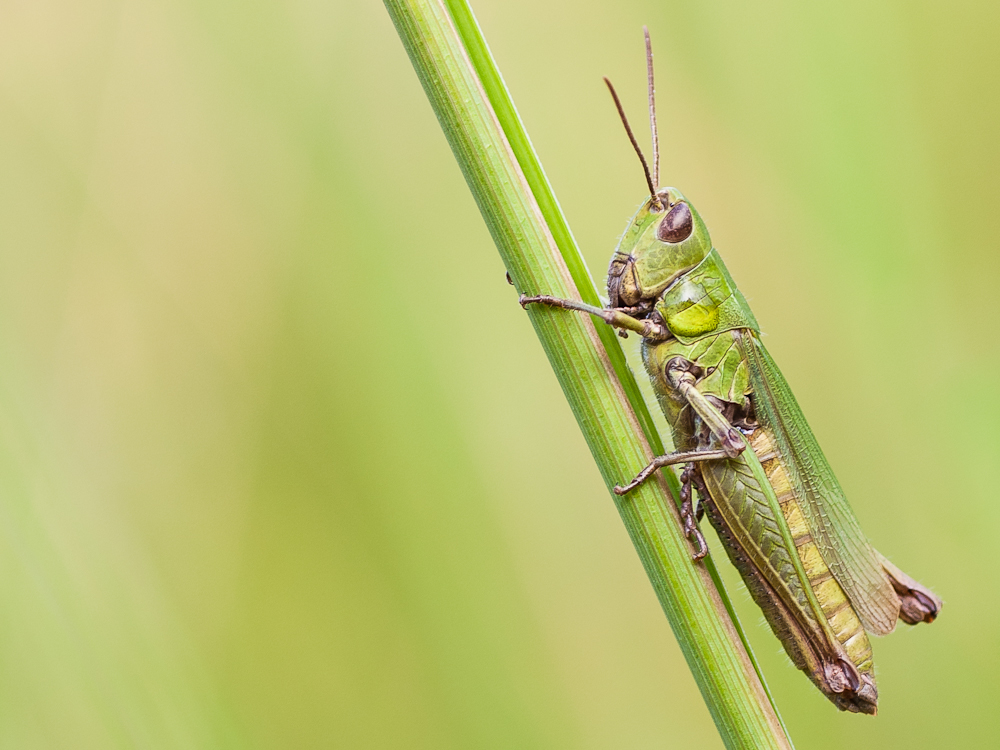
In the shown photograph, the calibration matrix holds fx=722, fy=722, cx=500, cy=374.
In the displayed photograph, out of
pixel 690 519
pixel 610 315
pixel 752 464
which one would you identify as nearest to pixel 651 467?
pixel 690 519

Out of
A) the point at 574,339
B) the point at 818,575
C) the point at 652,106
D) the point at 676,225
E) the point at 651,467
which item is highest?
the point at 652,106

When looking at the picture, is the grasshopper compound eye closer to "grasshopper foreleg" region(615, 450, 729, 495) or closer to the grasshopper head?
the grasshopper head

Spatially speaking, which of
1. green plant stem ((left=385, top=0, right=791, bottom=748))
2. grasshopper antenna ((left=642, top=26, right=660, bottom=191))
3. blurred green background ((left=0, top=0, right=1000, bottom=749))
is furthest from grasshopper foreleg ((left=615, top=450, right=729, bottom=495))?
blurred green background ((left=0, top=0, right=1000, bottom=749))

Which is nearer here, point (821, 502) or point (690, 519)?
point (690, 519)

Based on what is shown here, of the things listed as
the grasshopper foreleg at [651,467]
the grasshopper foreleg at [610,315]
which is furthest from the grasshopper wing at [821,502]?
the grasshopper foreleg at [651,467]

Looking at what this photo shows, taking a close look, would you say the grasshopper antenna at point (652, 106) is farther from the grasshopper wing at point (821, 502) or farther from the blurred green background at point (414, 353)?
the blurred green background at point (414, 353)

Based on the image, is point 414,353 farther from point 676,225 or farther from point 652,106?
point 652,106

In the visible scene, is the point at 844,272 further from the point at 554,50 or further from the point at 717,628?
the point at 717,628
